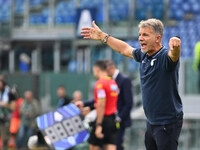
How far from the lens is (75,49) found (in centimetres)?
2072

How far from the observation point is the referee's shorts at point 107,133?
9289mm

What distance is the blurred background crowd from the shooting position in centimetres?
1491

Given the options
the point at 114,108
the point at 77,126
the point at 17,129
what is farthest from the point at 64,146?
the point at 17,129

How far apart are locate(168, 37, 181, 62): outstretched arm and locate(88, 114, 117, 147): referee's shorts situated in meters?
4.60

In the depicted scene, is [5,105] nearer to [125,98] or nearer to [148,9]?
[125,98]

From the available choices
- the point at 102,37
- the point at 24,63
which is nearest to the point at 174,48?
the point at 102,37

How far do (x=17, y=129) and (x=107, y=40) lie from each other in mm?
10950

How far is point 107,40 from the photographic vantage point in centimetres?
573

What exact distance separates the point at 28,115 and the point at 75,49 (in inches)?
206

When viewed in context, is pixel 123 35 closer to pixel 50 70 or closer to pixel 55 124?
pixel 50 70

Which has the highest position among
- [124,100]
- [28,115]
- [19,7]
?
[19,7]

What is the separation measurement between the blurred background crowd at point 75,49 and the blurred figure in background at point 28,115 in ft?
0.10

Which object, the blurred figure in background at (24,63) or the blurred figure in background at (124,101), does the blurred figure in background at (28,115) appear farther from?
the blurred figure in background at (124,101)

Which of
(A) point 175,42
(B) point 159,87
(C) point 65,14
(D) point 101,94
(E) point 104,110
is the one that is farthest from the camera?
(C) point 65,14
